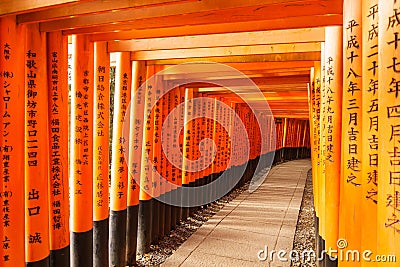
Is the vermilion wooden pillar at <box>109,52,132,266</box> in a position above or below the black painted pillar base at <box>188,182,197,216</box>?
above

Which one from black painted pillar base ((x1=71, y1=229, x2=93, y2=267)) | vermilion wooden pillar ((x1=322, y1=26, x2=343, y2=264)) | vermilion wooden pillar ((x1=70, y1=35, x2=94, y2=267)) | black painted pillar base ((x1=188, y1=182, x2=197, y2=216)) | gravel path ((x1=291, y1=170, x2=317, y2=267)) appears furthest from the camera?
black painted pillar base ((x1=188, y1=182, x2=197, y2=216))

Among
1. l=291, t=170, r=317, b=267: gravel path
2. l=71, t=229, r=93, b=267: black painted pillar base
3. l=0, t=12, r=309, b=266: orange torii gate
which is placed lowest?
l=291, t=170, r=317, b=267: gravel path

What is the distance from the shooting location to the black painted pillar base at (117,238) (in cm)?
619

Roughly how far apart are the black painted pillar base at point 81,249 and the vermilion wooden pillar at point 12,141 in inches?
50.6

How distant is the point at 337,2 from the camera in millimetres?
3377

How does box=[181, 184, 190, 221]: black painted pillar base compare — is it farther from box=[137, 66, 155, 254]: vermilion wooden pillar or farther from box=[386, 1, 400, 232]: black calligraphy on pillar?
box=[386, 1, 400, 232]: black calligraphy on pillar

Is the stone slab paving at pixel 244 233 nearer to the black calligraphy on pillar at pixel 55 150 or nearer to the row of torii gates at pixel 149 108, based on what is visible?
the row of torii gates at pixel 149 108

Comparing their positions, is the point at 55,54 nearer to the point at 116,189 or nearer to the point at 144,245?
the point at 116,189

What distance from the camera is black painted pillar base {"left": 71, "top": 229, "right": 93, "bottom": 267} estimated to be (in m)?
4.91

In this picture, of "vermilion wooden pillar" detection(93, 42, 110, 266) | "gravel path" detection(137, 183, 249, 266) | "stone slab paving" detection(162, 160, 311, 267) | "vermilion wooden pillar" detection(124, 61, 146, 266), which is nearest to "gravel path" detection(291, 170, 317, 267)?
"stone slab paving" detection(162, 160, 311, 267)

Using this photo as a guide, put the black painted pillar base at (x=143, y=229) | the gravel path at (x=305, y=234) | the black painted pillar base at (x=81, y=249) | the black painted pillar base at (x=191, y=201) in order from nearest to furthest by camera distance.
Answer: the black painted pillar base at (x=81, y=249) → the gravel path at (x=305, y=234) → the black painted pillar base at (x=143, y=229) → the black painted pillar base at (x=191, y=201)

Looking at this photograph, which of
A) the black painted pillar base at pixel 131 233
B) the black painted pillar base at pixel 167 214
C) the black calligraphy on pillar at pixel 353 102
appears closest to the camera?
the black calligraphy on pillar at pixel 353 102

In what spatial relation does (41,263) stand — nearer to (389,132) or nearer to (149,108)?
(389,132)

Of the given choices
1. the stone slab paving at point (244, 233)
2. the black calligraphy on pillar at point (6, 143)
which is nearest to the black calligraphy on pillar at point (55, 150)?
the black calligraphy on pillar at point (6, 143)
